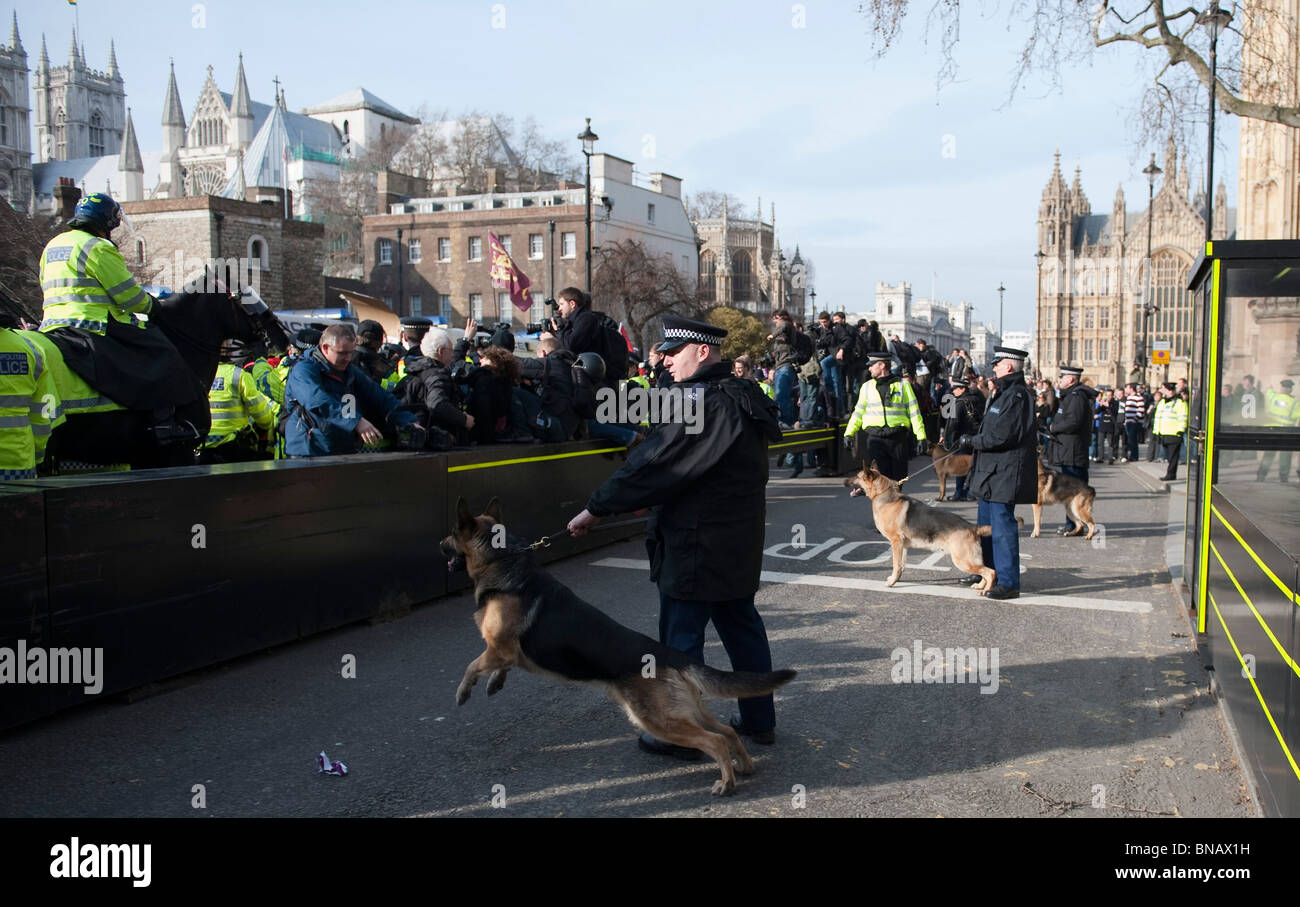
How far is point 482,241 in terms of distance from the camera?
7138 cm

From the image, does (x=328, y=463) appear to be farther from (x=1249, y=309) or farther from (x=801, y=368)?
(x=801, y=368)

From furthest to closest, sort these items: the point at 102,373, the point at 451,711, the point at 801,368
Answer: the point at 801,368 < the point at 102,373 < the point at 451,711

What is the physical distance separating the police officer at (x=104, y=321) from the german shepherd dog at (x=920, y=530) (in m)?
6.23

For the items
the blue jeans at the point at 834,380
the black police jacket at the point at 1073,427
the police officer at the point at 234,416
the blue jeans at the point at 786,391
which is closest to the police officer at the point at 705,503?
the police officer at the point at 234,416

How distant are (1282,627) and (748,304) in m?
124

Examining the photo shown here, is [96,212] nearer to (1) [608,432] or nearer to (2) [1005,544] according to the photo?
(1) [608,432]

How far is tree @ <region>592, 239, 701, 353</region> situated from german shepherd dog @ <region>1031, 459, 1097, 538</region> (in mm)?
47944

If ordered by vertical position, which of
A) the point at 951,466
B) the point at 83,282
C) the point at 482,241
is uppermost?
the point at 482,241

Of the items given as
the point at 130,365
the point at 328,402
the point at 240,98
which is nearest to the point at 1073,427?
the point at 328,402

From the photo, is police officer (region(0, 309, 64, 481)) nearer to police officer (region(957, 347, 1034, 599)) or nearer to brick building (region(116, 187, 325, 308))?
police officer (region(957, 347, 1034, 599))

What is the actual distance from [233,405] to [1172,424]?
19.3m

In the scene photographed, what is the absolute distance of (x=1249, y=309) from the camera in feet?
23.6

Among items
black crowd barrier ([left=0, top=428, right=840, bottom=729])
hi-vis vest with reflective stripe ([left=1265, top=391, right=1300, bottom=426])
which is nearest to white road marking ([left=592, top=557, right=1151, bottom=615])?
hi-vis vest with reflective stripe ([left=1265, top=391, right=1300, bottom=426])
